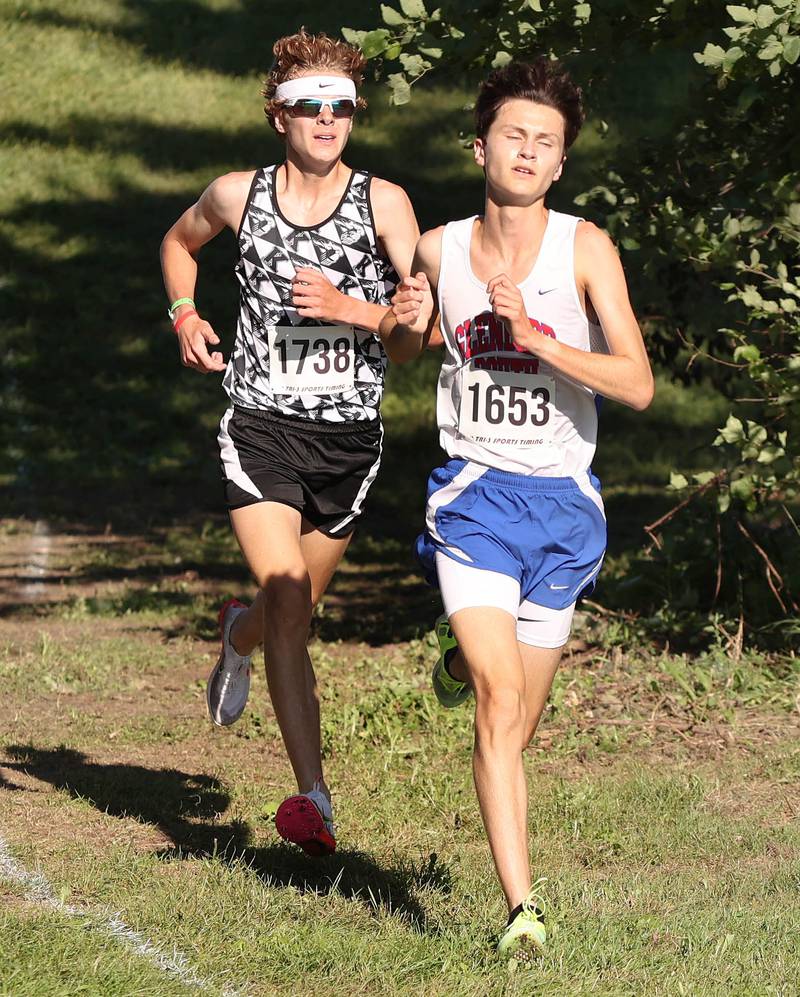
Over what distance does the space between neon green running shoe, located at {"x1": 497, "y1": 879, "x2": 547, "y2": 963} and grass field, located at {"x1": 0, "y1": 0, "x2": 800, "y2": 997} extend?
6 centimetres

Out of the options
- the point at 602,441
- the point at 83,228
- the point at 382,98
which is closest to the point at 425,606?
the point at 602,441

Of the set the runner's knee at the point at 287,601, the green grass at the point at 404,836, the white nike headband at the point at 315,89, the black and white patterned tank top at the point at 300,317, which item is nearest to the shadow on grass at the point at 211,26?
the green grass at the point at 404,836

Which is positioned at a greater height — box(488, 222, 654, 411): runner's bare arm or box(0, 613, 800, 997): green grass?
box(488, 222, 654, 411): runner's bare arm

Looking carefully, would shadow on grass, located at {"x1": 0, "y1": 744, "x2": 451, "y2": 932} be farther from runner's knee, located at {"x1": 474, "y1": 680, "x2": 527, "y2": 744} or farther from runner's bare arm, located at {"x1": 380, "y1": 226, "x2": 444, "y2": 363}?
runner's bare arm, located at {"x1": 380, "y1": 226, "x2": 444, "y2": 363}

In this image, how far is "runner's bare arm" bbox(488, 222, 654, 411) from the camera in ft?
14.3

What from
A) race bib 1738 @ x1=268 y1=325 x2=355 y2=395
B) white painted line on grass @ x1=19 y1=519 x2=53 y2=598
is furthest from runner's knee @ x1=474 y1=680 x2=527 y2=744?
white painted line on grass @ x1=19 y1=519 x2=53 y2=598

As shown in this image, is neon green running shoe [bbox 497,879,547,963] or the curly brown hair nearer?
neon green running shoe [bbox 497,879,547,963]

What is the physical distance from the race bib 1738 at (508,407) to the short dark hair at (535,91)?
74 centimetres

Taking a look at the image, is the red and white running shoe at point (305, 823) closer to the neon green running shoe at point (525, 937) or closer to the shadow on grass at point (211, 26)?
the neon green running shoe at point (525, 937)

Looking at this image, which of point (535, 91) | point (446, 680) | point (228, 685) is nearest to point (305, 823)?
point (446, 680)

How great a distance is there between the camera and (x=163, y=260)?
605 centimetres

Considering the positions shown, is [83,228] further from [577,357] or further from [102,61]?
[577,357]

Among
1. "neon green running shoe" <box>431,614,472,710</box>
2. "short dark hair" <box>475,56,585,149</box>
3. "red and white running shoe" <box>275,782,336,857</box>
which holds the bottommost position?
"red and white running shoe" <box>275,782,336,857</box>

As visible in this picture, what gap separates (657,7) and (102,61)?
21312 mm
